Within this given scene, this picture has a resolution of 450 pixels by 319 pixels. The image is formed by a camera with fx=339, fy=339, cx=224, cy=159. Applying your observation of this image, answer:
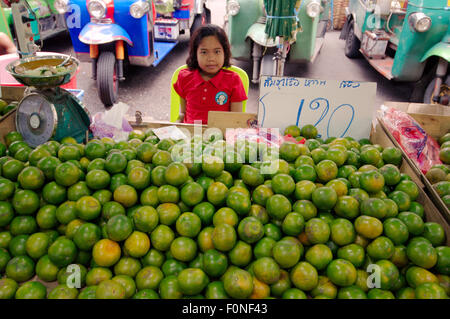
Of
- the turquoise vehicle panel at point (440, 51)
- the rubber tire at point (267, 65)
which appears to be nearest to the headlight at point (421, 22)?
the turquoise vehicle panel at point (440, 51)

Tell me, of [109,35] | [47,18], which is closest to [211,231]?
[109,35]

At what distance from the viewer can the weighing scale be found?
199 centimetres

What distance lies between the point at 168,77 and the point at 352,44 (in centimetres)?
427

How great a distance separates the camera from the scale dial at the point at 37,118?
2.02m

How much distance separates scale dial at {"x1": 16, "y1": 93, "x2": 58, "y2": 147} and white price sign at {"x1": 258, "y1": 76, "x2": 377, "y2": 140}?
129cm

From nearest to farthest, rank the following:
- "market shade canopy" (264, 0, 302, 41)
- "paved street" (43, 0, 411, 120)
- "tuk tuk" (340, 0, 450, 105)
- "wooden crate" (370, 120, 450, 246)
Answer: "wooden crate" (370, 120, 450, 246)
"market shade canopy" (264, 0, 302, 41)
"tuk tuk" (340, 0, 450, 105)
"paved street" (43, 0, 411, 120)

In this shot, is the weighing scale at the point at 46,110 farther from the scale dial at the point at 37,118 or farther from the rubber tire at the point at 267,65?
the rubber tire at the point at 267,65

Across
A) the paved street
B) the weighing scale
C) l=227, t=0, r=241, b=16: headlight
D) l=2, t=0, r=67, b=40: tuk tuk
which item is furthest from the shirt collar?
l=2, t=0, r=67, b=40: tuk tuk

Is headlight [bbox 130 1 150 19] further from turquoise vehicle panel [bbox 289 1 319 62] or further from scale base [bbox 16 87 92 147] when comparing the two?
scale base [bbox 16 87 92 147]

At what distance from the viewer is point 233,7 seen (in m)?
5.62

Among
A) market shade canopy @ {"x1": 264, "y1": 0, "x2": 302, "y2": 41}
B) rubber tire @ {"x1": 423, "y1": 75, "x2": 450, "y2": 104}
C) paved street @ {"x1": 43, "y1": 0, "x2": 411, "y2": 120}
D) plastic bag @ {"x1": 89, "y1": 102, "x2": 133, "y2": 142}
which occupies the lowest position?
paved street @ {"x1": 43, "y1": 0, "x2": 411, "y2": 120}

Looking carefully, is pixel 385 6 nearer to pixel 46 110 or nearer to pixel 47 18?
pixel 46 110
